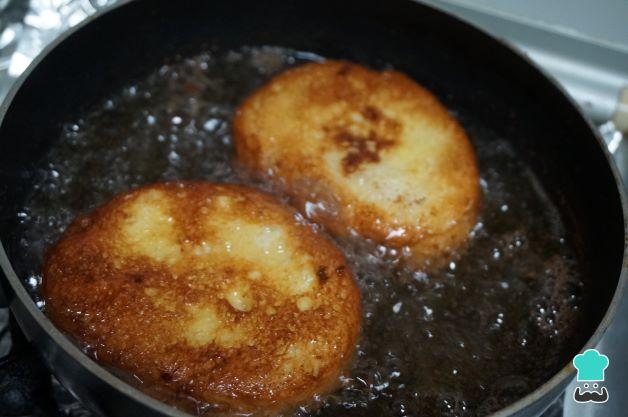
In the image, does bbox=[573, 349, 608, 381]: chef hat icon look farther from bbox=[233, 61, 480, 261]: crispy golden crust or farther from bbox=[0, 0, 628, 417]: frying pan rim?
bbox=[233, 61, 480, 261]: crispy golden crust

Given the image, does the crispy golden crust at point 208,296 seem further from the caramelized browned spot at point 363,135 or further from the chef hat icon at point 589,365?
the chef hat icon at point 589,365

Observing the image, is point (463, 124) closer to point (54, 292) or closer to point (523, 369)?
point (523, 369)

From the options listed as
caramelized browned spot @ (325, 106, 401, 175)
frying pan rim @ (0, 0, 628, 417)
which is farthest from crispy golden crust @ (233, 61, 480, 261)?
frying pan rim @ (0, 0, 628, 417)

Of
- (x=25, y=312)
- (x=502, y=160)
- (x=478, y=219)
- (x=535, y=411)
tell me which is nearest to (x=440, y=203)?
(x=478, y=219)

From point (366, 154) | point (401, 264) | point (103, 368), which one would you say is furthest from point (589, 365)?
point (103, 368)

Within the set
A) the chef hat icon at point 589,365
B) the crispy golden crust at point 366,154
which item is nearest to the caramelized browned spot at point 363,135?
the crispy golden crust at point 366,154

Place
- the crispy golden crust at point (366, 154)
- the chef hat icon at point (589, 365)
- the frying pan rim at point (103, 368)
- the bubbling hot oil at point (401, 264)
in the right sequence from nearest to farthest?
the frying pan rim at point (103, 368) < the chef hat icon at point (589, 365) < the bubbling hot oil at point (401, 264) < the crispy golden crust at point (366, 154)
